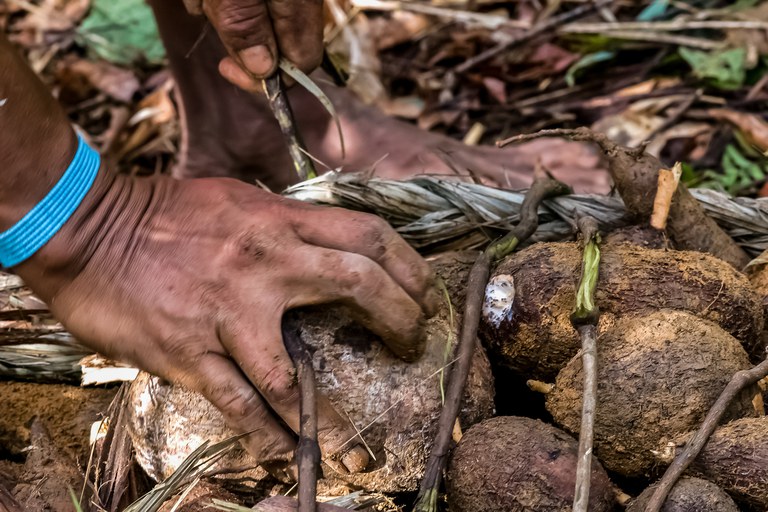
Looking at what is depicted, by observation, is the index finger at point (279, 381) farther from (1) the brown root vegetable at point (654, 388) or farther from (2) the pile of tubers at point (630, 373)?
Answer: (1) the brown root vegetable at point (654, 388)

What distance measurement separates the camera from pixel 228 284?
1.22 meters

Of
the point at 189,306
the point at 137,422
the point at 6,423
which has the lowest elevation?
the point at 6,423

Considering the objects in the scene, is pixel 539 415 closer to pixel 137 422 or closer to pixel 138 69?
pixel 137 422

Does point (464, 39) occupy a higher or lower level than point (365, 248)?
lower

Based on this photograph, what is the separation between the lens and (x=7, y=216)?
131 centimetres

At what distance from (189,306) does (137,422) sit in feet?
0.88

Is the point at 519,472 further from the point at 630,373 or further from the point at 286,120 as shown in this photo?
the point at 286,120

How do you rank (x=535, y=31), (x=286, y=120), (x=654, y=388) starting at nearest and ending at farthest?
(x=654, y=388), (x=286, y=120), (x=535, y=31)

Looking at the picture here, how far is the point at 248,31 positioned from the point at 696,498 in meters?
1.08

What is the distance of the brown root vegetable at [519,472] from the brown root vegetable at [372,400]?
0.09 meters

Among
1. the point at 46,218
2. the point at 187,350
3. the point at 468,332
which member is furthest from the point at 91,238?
the point at 468,332

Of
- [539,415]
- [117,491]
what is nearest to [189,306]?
[117,491]

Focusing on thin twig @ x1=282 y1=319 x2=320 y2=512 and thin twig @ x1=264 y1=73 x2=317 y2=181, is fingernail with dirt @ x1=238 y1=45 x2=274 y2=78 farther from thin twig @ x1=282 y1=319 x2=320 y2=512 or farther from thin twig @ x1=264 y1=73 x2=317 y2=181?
thin twig @ x1=282 y1=319 x2=320 y2=512

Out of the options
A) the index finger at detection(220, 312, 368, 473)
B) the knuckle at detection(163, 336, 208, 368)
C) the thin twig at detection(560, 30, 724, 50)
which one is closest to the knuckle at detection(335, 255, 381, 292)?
the index finger at detection(220, 312, 368, 473)
